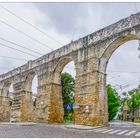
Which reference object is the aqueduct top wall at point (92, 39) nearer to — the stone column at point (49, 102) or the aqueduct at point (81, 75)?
the aqueduct at point (81, 75)

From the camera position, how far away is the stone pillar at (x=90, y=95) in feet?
63.2

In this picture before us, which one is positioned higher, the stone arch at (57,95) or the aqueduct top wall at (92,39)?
the aqueduct top wall at (92,39)

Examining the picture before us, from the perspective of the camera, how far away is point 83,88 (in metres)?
20.7

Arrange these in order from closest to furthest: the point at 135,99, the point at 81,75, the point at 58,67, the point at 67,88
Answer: the point at 81,75 < the point at 58,67 < the point at 67,88 < the point at 135,99

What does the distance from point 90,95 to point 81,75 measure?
2.03 metres

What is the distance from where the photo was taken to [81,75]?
21203 millimetres

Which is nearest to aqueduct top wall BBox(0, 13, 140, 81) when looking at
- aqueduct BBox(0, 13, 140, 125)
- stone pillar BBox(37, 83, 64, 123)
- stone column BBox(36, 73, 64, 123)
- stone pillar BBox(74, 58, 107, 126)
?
aqueduct BBox(0, 13, 140, 125)

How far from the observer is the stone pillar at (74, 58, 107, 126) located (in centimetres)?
1927

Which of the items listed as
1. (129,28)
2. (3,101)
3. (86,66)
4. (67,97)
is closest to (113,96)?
(67,97)

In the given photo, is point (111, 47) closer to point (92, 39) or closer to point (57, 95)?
point (92, 39)

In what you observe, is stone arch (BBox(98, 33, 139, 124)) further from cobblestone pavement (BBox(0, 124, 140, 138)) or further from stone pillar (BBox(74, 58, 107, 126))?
cobblestone pavement (BBox(0, 124, 140, 138))

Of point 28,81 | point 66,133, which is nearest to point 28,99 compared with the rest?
point 28,81

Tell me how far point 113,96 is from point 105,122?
21.6 metres

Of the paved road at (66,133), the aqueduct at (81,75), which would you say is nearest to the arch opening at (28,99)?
the aqueduct at (81,75)
